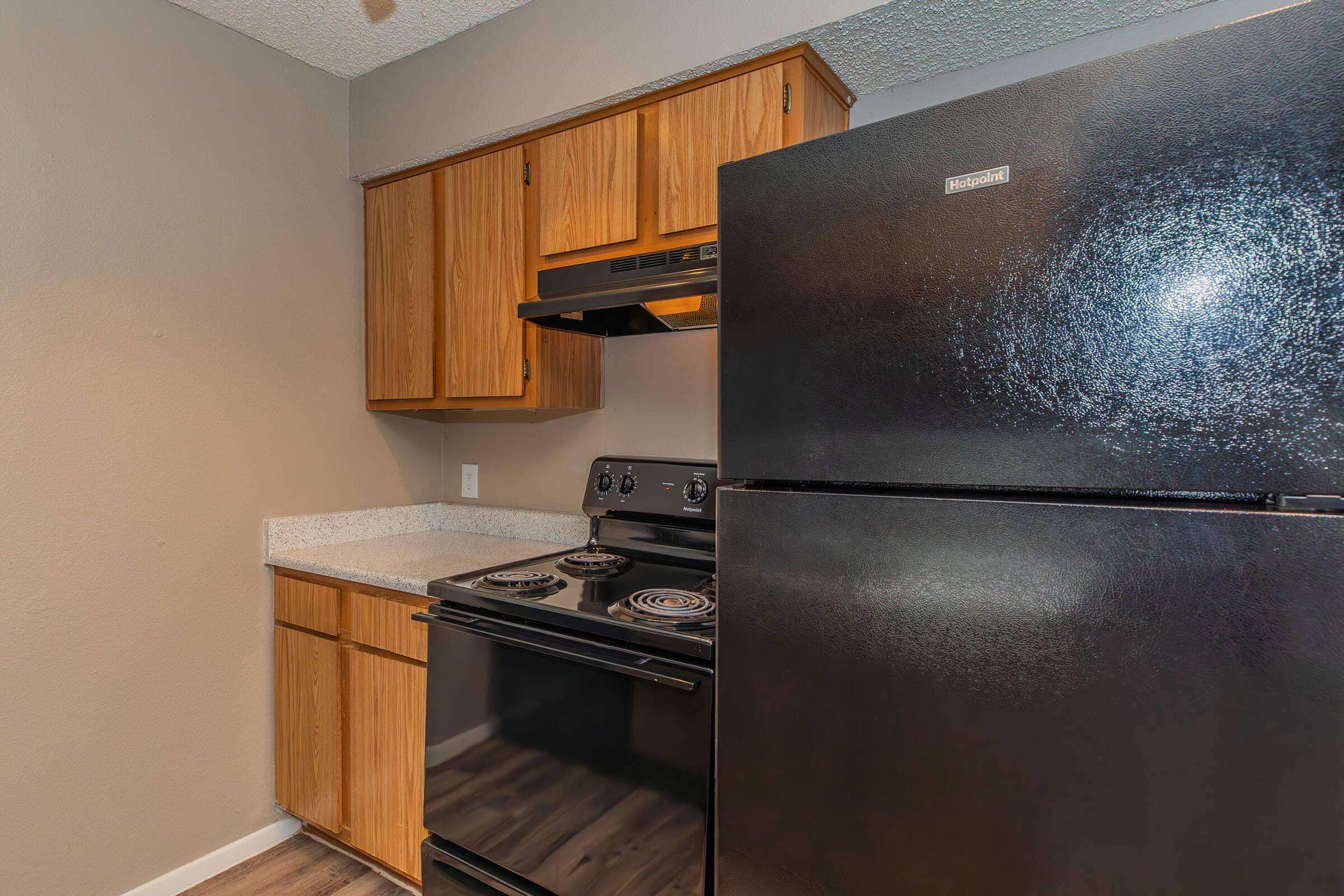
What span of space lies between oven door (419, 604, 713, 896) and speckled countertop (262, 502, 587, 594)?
1.06 ft

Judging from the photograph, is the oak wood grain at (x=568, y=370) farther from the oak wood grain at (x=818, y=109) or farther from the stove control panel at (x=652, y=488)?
the oak wood grain at (x=818, y=109)

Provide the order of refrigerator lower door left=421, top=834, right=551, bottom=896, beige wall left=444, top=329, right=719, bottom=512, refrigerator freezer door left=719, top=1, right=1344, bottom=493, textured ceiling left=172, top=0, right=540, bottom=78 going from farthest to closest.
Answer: beige wall left=444, top=329, right=719, bottom=512, textured ceiling left=172, top=0, right=540, bottom=78, refrigerator lower door left=421, top=834, right=551, bottom=896, refrigerator freezer door left=719, top=1, right=1344, bottom=493

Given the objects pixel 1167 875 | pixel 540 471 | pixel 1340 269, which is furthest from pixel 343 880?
pixel 1340 269

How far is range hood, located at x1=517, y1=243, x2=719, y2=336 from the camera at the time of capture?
1.46 m

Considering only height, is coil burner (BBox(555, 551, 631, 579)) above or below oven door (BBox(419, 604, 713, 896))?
above

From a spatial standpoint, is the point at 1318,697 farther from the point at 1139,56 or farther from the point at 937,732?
the point at 1139,56

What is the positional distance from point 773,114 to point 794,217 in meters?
0.73

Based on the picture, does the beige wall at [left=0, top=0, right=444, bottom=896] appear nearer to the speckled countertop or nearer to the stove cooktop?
the speckled countertop

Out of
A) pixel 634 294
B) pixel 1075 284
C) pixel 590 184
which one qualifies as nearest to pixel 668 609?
pixel 634 294

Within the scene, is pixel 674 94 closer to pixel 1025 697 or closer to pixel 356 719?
pixel 1025 697

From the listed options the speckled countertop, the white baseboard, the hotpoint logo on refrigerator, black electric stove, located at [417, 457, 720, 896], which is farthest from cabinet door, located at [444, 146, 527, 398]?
the white baseboard

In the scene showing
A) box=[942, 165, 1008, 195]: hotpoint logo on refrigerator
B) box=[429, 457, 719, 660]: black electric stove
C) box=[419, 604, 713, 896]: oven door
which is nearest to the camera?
box=[942, 165, 1008, 195]: hotpoint logo on refrigerator

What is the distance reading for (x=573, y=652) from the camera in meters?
1.31

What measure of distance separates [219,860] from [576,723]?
4.76ft
